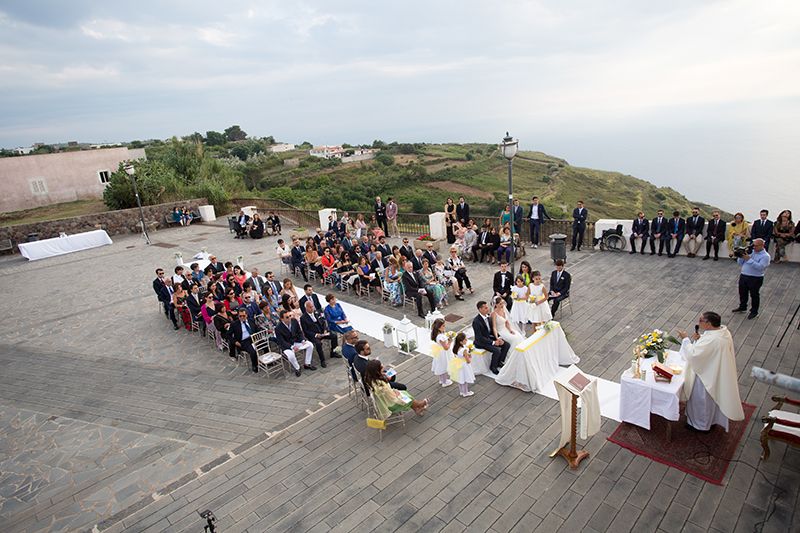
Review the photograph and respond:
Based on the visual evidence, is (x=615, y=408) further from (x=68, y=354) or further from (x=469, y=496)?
(x=68, y=354)

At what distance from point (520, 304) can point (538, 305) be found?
0.37m

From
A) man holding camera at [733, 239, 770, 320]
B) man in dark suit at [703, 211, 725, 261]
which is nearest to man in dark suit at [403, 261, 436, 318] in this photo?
man holding camera at [733, 239, 770, 320]

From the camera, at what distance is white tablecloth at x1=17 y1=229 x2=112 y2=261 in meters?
20.8

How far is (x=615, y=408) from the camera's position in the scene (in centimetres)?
667

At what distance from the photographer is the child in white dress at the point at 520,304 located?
945 centimetres

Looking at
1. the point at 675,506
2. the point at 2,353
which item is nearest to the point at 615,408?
the point at 675,506

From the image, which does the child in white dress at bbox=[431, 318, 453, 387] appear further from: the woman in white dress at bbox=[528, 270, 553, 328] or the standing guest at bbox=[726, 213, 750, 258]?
the standing guest at bbox=[726, 213, 750, 258]

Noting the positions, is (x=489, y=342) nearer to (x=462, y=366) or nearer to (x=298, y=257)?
(x=462, y=366)

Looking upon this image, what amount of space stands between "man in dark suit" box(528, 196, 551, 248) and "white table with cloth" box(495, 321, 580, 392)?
769cm

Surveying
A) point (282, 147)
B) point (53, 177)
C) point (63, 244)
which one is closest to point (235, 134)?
point (282, 147)

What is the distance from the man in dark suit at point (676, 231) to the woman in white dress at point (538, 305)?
637 centimetres

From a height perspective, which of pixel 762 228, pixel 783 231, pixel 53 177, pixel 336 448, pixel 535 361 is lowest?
pixel 336 448

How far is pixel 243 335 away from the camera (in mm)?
9070

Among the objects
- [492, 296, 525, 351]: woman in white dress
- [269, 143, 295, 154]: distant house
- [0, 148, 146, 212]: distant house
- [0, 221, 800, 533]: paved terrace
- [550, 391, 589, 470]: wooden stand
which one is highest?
[269, 143, 295, 154]: distant house
